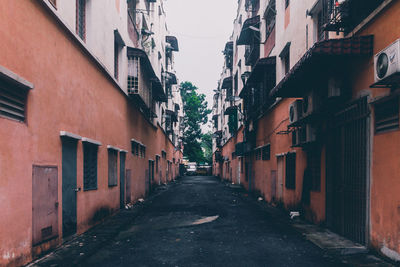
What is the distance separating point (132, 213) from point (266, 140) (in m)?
7.71

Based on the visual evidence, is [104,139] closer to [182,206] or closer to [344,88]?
[182,206]

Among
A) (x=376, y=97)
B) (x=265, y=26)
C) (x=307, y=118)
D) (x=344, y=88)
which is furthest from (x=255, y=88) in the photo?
(x=376, y=97)

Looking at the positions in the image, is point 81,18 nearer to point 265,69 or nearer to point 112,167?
point 112,167

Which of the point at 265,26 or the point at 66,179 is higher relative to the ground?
the point at 265,26

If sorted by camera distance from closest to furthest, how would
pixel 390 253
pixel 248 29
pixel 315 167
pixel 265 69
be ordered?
pixel 390 253 → pixel 315 167 → pixel 265 69 → pixel 248 29

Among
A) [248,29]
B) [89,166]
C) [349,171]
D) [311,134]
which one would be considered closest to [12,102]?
[89,166]

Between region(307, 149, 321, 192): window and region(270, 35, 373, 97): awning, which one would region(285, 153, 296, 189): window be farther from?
region(270, 35, 373, 97): awning

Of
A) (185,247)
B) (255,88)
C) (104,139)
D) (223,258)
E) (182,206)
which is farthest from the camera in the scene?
(255,88)

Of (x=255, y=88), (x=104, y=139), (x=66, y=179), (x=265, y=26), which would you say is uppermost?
(x=265, y=26)

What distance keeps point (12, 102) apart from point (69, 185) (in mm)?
2931

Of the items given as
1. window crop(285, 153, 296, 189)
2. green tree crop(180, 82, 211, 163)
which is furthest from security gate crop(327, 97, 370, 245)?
green tree crop(180, 82, 211, 163)

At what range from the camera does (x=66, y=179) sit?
7570mm

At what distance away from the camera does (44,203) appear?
20.9 ft

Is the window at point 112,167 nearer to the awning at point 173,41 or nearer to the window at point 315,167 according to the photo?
the window at point 315,167
